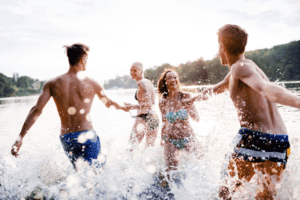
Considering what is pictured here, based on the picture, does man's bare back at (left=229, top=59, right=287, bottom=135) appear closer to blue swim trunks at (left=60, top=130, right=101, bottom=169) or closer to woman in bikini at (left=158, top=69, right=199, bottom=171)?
woman in bikini at (left=158, top=69, right=199, bottom=171)

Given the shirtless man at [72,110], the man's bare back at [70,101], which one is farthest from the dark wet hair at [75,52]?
the man's bare back at [70,101]

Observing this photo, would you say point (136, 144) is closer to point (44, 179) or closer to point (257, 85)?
point (44, 179)

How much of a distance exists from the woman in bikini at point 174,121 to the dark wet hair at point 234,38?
6.49ft

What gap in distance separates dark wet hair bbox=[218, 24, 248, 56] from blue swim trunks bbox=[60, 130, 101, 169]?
7.26 ft

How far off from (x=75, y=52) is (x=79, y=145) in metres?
1.37

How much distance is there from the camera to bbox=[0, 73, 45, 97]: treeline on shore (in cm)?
10356

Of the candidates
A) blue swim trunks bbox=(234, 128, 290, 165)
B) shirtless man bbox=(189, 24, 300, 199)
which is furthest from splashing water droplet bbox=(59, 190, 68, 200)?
blue swim trunks bbox=(234, 128, 290, 165)

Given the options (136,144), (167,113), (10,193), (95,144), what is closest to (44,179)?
(10,193)

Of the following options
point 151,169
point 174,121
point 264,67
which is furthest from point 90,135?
point 264,67

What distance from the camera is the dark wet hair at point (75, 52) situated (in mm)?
2996

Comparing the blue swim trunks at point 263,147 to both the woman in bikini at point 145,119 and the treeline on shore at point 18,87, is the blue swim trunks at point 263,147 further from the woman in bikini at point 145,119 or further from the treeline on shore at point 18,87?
the treeline on shore at point 18,87

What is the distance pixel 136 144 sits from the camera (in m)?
5.11

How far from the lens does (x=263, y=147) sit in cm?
203

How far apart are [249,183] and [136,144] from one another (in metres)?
3.29
